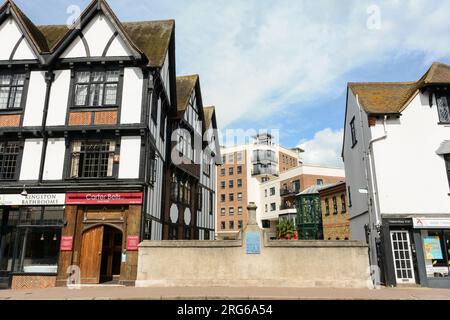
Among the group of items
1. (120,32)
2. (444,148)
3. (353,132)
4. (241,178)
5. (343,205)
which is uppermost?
(241,178)

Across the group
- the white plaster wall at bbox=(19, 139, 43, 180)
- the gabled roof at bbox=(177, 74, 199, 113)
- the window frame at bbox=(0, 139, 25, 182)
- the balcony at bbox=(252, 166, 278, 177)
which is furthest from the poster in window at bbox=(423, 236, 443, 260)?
the balcony at bbox=(252, 166, 278, 177)

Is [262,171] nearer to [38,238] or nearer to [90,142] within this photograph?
[90,142]

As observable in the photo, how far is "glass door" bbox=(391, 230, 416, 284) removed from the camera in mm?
15078

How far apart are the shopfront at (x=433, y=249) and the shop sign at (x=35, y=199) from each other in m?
16.0

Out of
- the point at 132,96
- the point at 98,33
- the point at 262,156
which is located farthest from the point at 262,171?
the point at 98,33

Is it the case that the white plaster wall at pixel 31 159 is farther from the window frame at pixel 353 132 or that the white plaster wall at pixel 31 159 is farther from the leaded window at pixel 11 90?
Answer: the window frame at pixel 353 132

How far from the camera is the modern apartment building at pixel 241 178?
6775cm

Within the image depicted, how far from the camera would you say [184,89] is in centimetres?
2339

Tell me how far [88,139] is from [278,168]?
60.6m

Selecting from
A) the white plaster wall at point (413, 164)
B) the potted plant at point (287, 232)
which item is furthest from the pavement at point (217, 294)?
the potted plant at point (287, 232)

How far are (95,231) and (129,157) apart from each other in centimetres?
355

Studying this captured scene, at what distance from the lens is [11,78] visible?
16.5 m

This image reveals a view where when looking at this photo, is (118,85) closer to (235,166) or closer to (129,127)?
(129,127)
